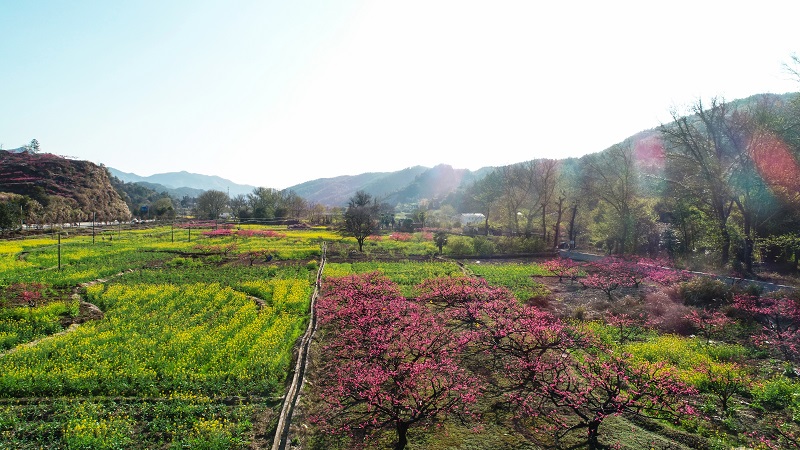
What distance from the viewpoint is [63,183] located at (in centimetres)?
8469

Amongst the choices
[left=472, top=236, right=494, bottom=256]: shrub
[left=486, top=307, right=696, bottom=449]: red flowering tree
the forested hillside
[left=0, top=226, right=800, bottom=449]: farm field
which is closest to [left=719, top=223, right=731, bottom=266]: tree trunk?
[left=0, top=226, right=800, bottom=449]: farm field

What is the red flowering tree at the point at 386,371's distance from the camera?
830 cm

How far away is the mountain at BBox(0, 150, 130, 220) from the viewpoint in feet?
245

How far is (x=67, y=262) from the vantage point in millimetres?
28188

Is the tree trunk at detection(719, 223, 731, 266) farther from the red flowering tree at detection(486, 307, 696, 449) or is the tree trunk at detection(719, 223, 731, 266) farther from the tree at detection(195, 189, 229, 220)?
the tree at detection(195, 189, 229, 220)

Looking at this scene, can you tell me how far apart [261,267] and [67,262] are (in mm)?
14673

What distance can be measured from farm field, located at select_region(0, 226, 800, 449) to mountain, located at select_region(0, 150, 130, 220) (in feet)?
242

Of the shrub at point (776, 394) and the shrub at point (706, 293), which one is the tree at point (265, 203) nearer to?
the shrub at point (706, 293)

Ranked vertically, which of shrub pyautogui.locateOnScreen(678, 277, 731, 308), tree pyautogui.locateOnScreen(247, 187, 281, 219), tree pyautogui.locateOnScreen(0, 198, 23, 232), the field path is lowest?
the field path

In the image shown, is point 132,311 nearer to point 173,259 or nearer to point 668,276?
point 173,259

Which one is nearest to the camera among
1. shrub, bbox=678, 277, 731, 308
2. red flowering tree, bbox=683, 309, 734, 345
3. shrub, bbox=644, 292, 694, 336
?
red flowering tree, bbox=683, 309, 734, 345

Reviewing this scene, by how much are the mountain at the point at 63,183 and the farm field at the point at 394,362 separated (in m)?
73.8

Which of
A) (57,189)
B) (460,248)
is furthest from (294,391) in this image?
(57,189)

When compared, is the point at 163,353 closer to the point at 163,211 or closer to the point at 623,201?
the point at 623,201
